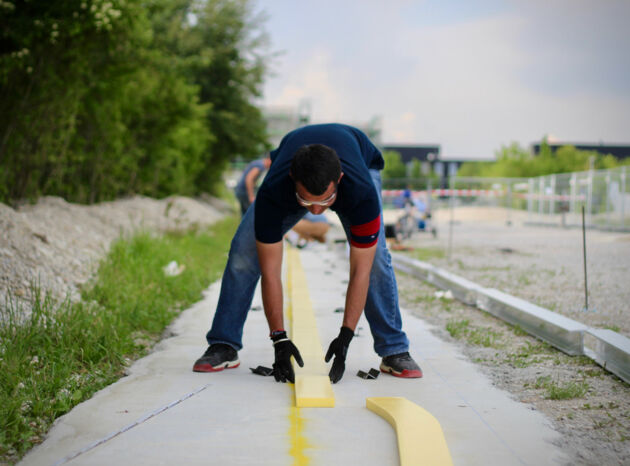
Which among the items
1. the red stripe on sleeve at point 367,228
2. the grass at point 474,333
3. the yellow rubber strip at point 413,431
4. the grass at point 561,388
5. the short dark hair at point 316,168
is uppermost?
the short dark hair at point 316,168

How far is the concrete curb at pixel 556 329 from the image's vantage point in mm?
3668

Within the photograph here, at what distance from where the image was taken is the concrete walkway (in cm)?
248

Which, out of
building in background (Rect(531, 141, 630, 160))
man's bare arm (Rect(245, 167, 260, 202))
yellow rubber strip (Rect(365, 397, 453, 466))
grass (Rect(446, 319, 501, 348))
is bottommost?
grass (Rect(446, 319, 501, 348))

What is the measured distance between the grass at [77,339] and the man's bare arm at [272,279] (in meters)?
1.02

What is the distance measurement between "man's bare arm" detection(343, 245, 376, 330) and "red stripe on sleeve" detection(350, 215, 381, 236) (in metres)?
0.11

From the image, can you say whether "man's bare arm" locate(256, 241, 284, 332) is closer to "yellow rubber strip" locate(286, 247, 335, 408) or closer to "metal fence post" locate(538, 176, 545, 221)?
"yellow rubber strip" locate(286, 247, 335, 408)

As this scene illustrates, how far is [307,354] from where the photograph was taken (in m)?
4.02

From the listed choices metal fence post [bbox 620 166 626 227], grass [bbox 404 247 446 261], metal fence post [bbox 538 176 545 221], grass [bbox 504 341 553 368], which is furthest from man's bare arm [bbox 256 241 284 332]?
metal fence post [bbox 538 176 545 221]

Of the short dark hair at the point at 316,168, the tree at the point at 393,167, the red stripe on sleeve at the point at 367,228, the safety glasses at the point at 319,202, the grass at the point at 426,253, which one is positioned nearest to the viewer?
the short dark hair at the point at 316,168

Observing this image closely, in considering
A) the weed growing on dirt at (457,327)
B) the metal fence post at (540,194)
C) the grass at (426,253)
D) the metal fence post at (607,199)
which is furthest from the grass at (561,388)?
the metal fence post at (540,194)

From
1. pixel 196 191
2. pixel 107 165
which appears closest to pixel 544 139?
pixel 196 191

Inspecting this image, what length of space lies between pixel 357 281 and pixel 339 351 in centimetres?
42

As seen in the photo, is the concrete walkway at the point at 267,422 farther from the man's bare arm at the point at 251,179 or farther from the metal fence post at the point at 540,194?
the metal fence post at the point at 540,194

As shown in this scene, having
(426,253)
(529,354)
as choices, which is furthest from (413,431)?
(426,253)
